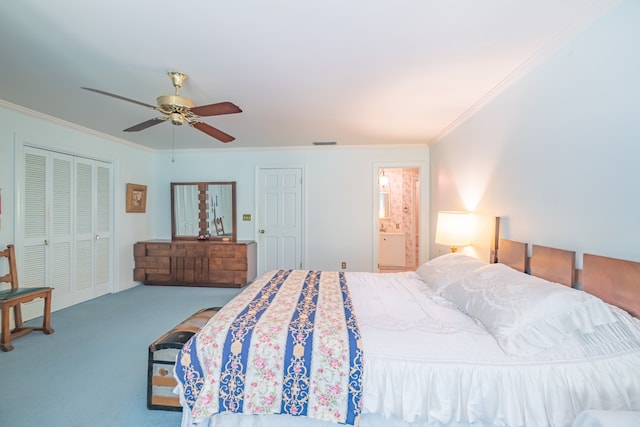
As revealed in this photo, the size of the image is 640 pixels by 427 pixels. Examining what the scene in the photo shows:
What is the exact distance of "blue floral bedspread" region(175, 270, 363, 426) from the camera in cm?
127

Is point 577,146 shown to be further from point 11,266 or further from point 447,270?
point 11,266

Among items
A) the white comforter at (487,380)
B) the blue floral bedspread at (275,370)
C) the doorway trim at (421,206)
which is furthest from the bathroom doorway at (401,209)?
the blue floral bedspread at (275,370)

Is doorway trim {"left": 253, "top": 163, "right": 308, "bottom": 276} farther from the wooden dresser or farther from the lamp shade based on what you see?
the lamp shade

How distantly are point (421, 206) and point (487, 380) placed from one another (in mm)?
3534

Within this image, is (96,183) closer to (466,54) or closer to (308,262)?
(308,262)

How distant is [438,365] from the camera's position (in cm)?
125

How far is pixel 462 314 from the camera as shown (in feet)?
5.52

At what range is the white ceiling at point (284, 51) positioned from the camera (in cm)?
150

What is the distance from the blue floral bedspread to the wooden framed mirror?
3.49 m

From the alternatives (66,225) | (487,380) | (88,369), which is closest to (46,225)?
(66,225)

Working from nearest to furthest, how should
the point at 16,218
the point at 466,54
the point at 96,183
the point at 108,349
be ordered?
the point at 466,54 → the point at 108,349 → the point at 16,218 → the point at 96,183

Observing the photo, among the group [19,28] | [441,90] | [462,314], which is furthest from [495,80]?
[19,28]

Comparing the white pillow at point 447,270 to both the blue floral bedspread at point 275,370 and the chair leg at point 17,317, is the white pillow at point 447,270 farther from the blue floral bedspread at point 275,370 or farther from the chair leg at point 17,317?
the chair leg at point 17,317

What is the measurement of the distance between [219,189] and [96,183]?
1.67 m
